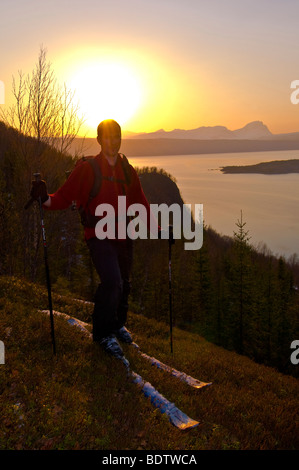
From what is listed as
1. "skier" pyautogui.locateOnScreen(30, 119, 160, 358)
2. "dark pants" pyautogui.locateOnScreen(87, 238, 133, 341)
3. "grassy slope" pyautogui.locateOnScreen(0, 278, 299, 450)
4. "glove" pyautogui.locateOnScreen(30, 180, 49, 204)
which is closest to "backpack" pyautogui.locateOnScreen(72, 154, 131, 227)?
"skier" pyautogui.locateOnScreen(30, 119, 160, 358)

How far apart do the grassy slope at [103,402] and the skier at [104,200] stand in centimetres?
88

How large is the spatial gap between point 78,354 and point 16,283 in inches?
189

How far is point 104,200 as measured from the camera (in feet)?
19.8

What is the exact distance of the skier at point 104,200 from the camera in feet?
19.3

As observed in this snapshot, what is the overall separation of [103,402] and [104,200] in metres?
3.37

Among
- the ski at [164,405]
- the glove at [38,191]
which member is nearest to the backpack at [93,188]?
the glove at [38,191]

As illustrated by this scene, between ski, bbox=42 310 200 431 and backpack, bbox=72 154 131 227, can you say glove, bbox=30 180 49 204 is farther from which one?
ski, bbox=42 310 200 431

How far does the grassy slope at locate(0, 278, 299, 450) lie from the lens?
13.7ft

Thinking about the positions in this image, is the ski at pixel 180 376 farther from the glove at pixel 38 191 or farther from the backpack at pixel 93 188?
the glove at pixel 38 191

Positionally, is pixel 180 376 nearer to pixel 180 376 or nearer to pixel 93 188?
pixel 180 376

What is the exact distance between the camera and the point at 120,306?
7.20m

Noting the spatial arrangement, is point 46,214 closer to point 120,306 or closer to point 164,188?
point 120,306

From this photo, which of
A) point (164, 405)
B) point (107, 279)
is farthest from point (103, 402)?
point (107, 279)

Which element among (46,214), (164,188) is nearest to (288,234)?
(164,188)
